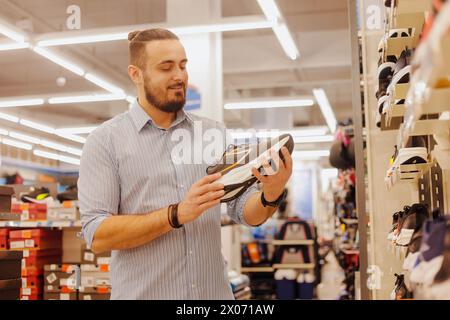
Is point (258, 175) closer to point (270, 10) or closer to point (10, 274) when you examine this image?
point (10, 274)

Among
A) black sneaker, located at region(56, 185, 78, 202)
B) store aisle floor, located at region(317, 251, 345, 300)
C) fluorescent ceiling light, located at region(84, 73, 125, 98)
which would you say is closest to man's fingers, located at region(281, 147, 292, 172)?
fluorescent ceiling light, located at region(84, 73, 125, 98)

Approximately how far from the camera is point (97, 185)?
163cm

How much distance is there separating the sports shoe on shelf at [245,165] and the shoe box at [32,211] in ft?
8.90

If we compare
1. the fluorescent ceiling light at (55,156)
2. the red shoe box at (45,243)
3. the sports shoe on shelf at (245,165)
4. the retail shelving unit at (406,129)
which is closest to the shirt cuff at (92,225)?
the sports shoe on shelf at (245,165)

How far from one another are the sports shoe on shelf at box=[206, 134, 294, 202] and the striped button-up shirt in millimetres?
69

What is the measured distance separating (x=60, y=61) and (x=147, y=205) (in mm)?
2185

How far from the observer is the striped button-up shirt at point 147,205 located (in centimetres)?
165

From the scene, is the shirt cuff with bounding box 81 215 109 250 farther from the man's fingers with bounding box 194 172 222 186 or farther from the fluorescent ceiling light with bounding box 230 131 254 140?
the fluorescent ceiling light with bounding box 230 131 254 140

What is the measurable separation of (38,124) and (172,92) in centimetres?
128

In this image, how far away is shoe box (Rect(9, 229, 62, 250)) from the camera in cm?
346

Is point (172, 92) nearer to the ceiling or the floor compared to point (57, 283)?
nearer to the ceiling

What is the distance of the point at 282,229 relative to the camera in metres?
8.32
